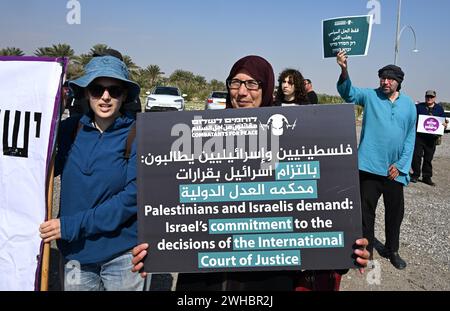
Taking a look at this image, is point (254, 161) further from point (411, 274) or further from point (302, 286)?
point (411, 274)

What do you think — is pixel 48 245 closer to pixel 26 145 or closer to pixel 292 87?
pixel 26 145

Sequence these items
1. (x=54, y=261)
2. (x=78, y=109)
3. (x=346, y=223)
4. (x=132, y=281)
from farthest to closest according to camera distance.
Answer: (x=54, y=261)
(x=78, y=109)
(x=132, y=281)
(x=346, y=223)

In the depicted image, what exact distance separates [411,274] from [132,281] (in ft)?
10.9

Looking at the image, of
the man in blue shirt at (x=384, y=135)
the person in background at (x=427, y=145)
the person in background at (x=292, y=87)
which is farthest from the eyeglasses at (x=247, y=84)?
the person in background at (x=427, y=145)

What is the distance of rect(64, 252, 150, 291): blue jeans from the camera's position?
2.07m

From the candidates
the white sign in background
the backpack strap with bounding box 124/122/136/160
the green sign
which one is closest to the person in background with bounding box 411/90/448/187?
the white sign in background

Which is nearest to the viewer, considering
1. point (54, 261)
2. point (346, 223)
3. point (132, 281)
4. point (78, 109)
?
point (346, 223)

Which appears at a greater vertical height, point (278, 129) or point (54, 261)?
point (278, 129)

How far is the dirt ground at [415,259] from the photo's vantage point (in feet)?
12.5

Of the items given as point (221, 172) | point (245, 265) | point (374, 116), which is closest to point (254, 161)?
point (221, 172)

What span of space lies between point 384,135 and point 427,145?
6.19m

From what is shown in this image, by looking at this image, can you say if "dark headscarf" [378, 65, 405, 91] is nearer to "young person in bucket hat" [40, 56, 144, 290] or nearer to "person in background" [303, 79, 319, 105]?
"person in background" [303, 79, 319, 105]

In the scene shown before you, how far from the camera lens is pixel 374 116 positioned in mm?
3982

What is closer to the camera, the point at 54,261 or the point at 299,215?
the point at 299,215
